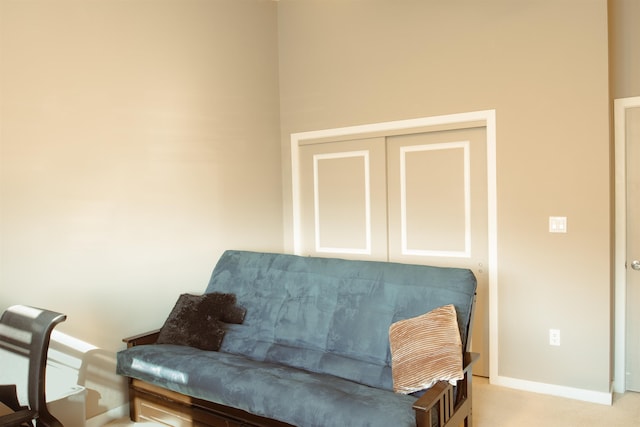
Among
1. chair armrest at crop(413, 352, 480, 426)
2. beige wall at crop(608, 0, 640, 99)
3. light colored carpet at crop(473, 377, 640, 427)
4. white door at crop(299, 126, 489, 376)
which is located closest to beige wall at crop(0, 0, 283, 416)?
white door at crop(299, 126, 489, 376)

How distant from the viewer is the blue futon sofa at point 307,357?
212cm

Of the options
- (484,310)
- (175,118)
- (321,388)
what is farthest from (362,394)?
(175,118)

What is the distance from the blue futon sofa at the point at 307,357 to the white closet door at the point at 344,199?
1.01 metres

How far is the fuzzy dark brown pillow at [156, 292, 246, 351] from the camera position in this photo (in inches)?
116

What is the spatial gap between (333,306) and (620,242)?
201 centimetres

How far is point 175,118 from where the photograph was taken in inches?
134

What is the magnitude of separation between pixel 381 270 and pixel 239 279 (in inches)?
41.5

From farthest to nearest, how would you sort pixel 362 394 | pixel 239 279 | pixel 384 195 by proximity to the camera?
pixel 384 195 → pixel 239 279 → pixel 362 394

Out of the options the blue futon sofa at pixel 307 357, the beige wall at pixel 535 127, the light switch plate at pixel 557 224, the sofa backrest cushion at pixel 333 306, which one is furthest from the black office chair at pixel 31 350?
the light switch plate at pixel 557 224

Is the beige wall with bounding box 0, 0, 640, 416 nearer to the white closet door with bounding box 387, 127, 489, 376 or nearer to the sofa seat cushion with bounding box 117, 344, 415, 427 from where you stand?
the white closet door with bounding box 387, 127, 489, 376

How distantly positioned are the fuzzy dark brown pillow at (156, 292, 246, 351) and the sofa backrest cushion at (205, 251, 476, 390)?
6 cm

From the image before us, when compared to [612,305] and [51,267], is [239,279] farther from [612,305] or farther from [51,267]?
[612,305]

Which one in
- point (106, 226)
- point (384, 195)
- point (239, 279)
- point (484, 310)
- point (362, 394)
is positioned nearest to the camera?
point (362, 394)

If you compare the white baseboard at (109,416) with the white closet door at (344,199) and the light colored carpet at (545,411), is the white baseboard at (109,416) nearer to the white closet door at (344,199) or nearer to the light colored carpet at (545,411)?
the white closet door at (344,199)
